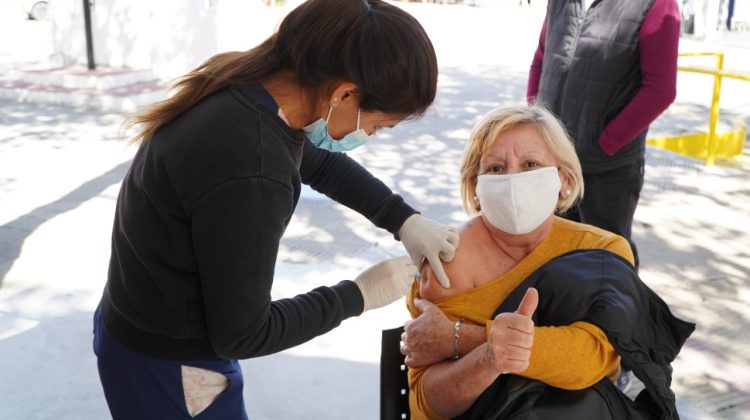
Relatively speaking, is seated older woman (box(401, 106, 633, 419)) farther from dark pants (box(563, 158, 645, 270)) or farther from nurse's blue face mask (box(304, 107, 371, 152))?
dark pants (box(563, 158, 645, 270))

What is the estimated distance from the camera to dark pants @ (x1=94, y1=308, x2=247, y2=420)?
1688 millimetres

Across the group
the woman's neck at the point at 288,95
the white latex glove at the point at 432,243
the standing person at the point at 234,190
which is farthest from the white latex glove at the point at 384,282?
the woman's neck at the point at 288,95

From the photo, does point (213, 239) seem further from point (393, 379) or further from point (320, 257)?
point (320, 257)

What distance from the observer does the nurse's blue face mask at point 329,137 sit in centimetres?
157

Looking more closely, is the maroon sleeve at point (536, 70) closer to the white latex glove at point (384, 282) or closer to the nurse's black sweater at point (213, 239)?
the white latex glove at point (384, 282)

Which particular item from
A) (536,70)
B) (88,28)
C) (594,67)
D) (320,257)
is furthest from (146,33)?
(594,67)

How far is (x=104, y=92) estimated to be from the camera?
9.20 metres

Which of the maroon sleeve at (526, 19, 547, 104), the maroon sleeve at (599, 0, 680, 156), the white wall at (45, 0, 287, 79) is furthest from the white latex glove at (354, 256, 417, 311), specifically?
the white wall at (45, 0, 287, 79)

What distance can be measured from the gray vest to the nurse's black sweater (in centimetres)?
195

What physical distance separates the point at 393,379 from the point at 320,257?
2669mm

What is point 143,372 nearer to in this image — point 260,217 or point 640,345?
point 260,217

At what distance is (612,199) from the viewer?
327cm

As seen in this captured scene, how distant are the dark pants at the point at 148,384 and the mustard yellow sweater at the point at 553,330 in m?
0.49

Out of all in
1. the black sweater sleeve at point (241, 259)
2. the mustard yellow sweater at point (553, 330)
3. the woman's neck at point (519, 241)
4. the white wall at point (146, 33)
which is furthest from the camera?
the white wall at point (146, 33)
